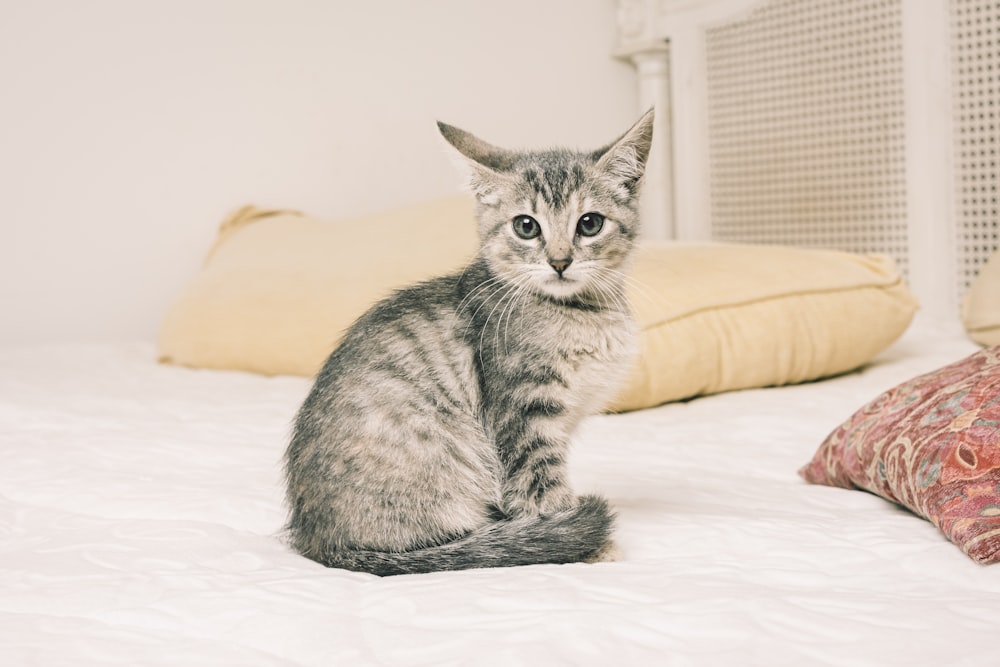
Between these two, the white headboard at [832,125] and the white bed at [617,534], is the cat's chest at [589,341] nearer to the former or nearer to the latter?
the white bed at [617,534]

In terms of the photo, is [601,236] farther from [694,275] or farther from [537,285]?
[694,275]

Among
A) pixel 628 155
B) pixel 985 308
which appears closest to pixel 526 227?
pixel 628 155

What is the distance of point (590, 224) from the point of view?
136 cm

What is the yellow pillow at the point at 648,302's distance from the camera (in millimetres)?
2168

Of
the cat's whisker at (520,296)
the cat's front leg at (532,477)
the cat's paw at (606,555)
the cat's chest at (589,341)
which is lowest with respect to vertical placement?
the cat's paw at (606,555)

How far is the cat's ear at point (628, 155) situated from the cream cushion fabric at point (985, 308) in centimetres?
136

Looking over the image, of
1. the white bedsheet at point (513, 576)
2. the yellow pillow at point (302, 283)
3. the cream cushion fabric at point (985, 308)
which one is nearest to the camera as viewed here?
the white bedsheet at point (513, 576)

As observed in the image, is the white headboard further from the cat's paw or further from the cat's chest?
the cat's paw

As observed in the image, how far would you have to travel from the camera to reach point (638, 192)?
4.71 ft

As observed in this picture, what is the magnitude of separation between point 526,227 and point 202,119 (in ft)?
7.85

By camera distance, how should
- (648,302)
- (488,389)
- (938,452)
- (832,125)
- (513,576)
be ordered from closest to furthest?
(513,576)
(938,452)
(488,389)
(648,302)
(832,125)

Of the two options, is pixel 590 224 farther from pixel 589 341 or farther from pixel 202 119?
pixel 202 119

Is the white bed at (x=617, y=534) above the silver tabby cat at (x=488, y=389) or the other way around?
the other way around

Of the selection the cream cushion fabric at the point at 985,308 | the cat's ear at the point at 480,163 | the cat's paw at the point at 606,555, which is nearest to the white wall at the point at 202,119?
the cream cushion fabric at the point at 985,308
